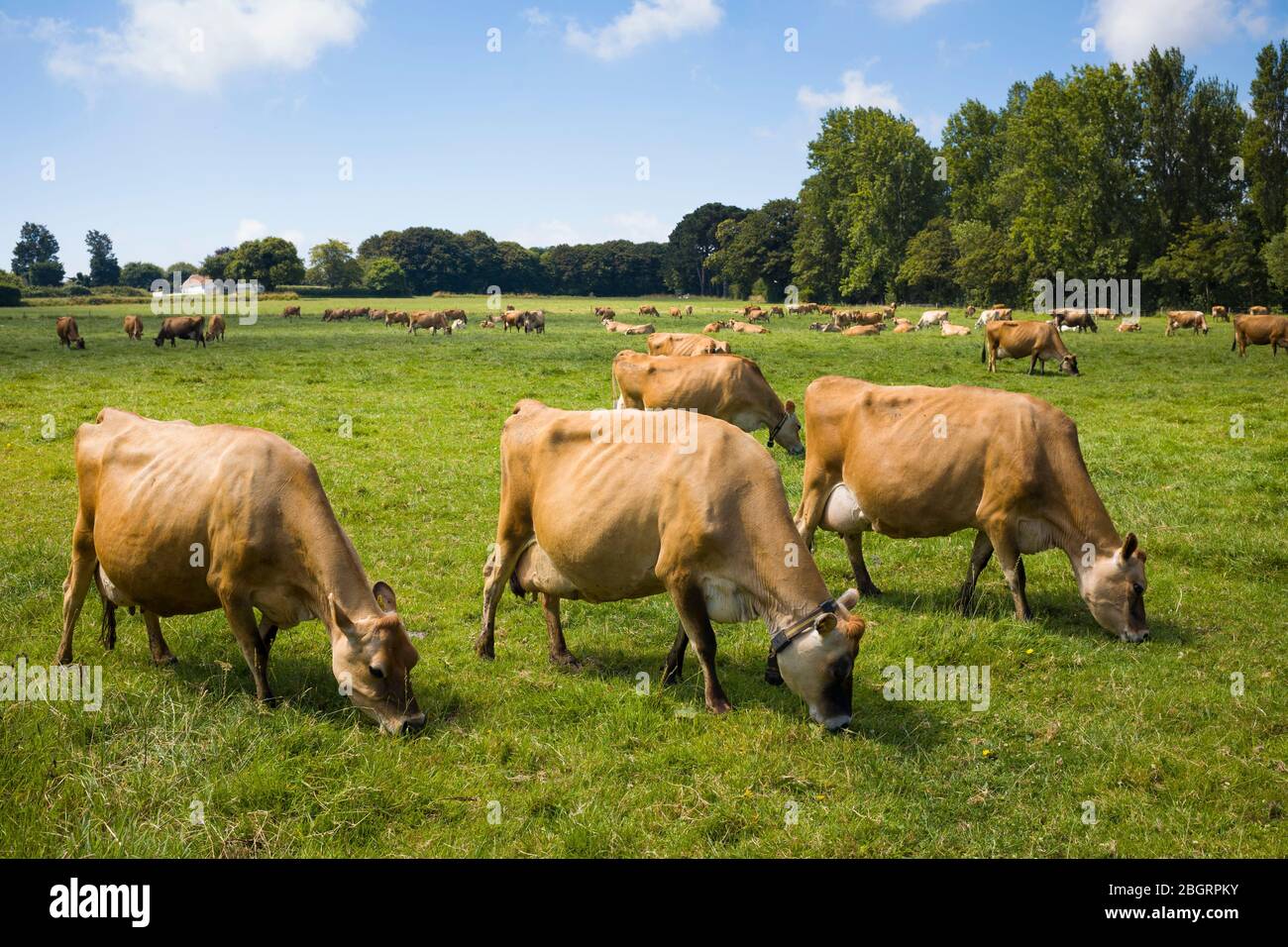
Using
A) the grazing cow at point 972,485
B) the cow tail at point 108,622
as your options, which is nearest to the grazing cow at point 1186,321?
the grazing cow at point 972,485

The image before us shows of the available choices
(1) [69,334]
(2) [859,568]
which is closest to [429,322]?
(1) [69,334]

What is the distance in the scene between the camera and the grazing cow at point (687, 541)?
6215 millimetres

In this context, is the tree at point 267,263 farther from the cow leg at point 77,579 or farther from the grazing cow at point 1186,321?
the cow leg at point 77,579

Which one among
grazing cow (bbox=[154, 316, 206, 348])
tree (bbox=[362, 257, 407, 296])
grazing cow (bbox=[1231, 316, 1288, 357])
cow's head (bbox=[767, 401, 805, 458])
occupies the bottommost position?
cow's head (bbox=[767, 401, 805, 458])

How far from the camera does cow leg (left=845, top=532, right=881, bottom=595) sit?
9.35m

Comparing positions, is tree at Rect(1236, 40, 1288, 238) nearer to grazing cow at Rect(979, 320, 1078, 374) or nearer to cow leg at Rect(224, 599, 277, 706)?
grazing cow at Rect(979, 320, 1078, 374)

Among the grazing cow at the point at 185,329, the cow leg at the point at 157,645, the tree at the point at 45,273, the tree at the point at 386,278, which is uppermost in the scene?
the tree at the point at 45,273

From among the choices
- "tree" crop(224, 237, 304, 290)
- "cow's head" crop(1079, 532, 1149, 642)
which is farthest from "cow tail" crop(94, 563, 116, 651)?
"tree" crop(224, 237, 304, 290)

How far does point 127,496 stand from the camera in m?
6.52

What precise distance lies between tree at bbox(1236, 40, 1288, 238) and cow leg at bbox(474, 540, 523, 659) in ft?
247

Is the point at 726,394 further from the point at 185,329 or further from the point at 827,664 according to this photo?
the point at 185,329

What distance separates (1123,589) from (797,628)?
365 cm

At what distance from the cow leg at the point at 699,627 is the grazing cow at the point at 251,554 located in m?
1.88
